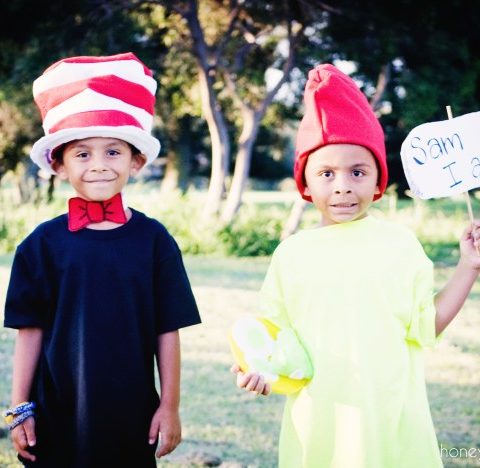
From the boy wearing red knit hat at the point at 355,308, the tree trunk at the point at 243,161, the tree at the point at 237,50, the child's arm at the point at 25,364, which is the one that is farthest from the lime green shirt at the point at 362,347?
the tree trunk at the point at 243,161

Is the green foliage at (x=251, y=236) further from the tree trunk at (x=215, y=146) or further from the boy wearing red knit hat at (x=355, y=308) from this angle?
the boy wearing red knit hat at (x=355, y=308)

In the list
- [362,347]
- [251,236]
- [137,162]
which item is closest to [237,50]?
[251,236]

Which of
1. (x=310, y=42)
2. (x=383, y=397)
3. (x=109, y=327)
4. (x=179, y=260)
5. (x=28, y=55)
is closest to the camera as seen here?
(x=383, y=397)

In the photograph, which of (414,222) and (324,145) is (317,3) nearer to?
(414,222)

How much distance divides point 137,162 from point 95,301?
18.0 inches

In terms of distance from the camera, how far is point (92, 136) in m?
2.17

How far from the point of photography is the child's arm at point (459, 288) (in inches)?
81.0

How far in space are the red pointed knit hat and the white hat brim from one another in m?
0.45

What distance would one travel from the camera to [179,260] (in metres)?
2.29

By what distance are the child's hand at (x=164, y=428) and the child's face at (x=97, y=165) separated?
2.11ft

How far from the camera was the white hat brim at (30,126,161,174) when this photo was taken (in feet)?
7.01

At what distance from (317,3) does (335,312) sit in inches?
400

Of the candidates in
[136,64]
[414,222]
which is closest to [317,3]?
[414,222]

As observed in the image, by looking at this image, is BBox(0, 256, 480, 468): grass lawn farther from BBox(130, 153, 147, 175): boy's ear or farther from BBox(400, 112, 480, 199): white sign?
BBox(400, 112, 480, 199): white sign
